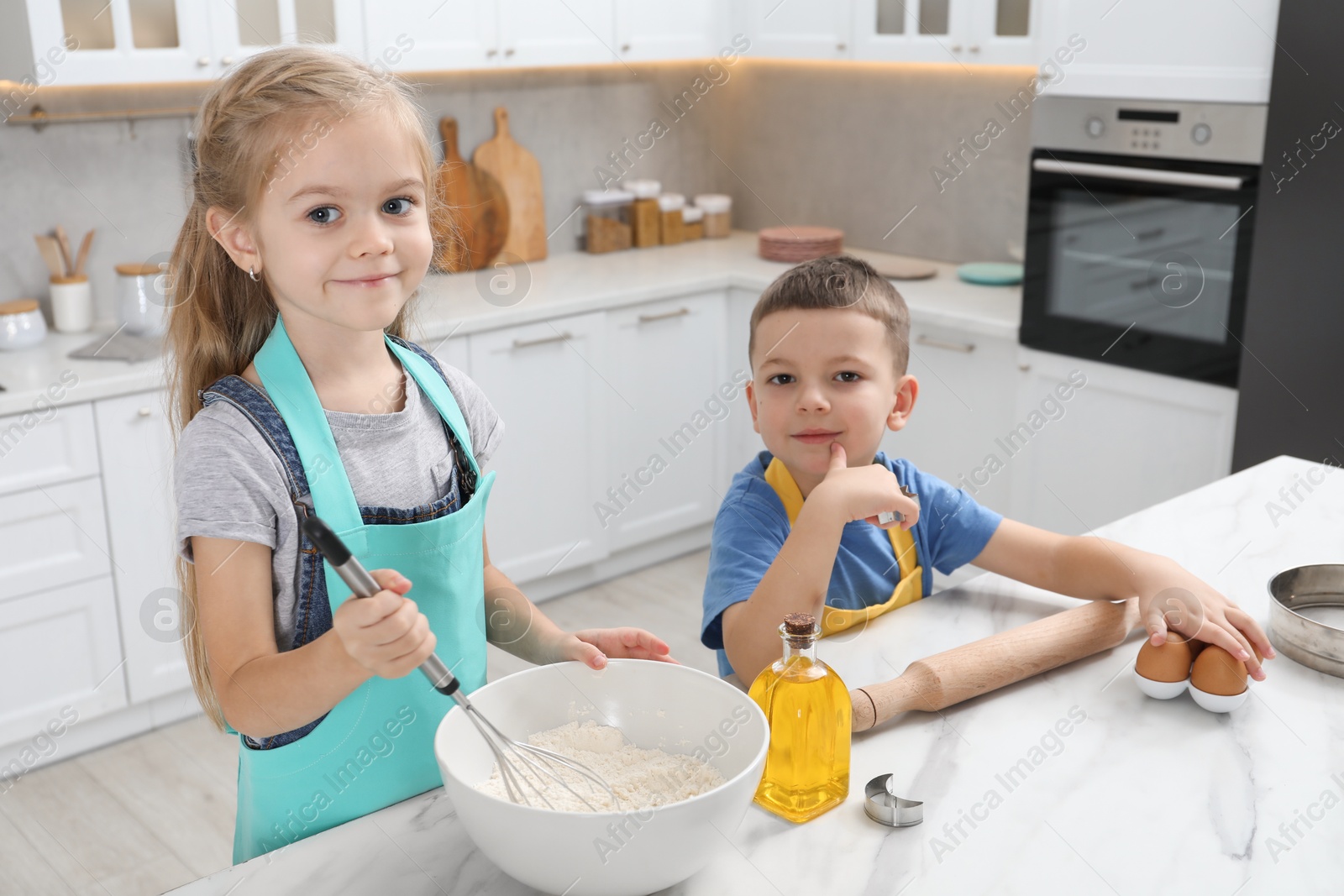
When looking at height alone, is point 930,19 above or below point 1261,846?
above

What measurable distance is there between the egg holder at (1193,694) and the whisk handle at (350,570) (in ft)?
2.02

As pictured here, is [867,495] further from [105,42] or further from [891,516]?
[105,42]

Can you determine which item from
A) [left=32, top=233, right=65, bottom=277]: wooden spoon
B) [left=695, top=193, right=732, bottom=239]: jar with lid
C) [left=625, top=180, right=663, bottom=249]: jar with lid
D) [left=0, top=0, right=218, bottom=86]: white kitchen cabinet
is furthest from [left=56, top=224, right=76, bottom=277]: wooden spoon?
[left=695, top=193, right=732, bottom=239]: jar with lid

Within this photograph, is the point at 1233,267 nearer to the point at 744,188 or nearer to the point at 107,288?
the point at 744,188

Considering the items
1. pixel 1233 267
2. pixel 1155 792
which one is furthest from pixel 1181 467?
pixel 1155 792

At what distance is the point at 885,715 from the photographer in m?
0.96

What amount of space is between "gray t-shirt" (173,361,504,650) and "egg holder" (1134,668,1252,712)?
25.9 inches

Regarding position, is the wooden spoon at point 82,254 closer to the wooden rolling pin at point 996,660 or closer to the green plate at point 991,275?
the green plate at point 991,275

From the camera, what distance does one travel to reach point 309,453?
38.0 inches

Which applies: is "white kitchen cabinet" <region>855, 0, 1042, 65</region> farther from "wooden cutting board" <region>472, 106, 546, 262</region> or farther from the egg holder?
the egg holder

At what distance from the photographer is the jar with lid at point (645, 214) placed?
3445 millimetres

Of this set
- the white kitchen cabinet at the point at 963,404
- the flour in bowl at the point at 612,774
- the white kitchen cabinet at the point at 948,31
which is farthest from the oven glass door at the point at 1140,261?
the flour in bowl at the point at 612,774

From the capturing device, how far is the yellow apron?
1163 millimetres

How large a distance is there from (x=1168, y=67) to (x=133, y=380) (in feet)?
6.79
